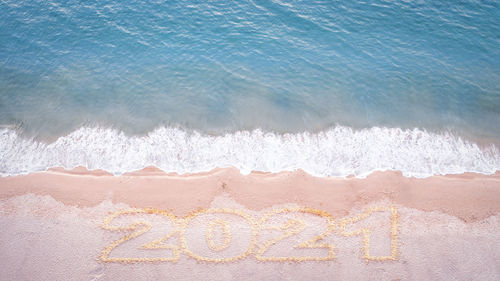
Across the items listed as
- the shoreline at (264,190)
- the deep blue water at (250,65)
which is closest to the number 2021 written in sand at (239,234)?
the shoreline at (264,190)

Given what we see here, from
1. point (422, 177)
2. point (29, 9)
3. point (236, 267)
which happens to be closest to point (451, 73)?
point (422, 177)

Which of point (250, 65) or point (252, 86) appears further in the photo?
point (250, 65)

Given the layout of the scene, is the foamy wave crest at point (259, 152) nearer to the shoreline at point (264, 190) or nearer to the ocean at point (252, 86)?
the ocean at point (252, 86)

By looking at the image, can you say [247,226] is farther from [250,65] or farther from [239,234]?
[250,65]

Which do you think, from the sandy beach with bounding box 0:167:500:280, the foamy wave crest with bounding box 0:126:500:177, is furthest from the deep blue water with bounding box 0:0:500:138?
the sandy beach with bounding box 0:167:500:280

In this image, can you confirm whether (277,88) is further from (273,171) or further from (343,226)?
(343,226)

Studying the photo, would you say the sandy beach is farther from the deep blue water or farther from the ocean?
the deep blue water

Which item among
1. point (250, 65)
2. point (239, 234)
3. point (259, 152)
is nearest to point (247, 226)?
point (239, 234)
